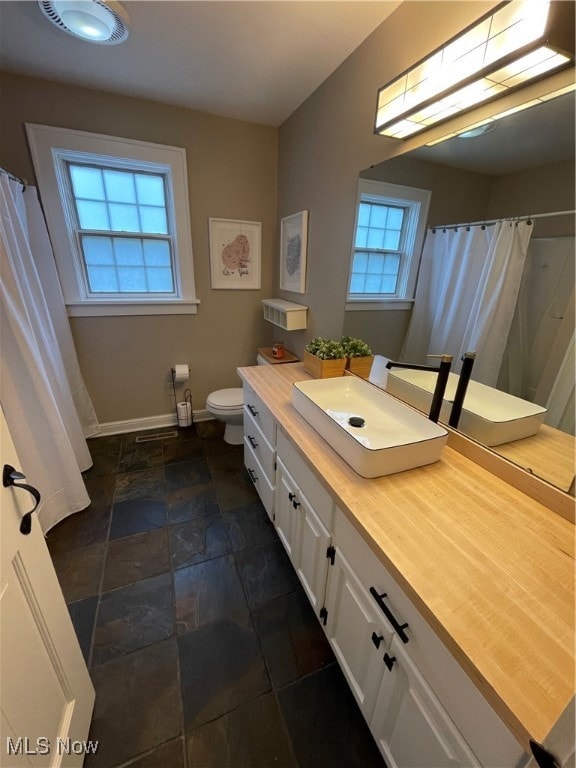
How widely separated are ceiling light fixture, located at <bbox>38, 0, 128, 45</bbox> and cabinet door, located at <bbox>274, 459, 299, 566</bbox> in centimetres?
205

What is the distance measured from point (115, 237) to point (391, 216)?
6.71 feet

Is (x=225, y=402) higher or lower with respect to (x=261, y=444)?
lower

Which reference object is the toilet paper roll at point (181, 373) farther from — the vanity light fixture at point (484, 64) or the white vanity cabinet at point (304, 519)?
the vanity light fixture at point (484, 64)

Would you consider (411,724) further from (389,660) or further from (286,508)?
(286,508)

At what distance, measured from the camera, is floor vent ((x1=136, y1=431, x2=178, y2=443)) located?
2629 millimetres

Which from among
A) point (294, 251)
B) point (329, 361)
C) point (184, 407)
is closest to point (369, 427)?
point (329, 361)

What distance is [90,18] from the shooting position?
51.9 inches

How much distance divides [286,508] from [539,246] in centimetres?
134

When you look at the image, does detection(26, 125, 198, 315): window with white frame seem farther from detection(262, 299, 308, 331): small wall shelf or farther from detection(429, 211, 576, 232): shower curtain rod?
detection(429, 211, 576, 232): shower curtain rod

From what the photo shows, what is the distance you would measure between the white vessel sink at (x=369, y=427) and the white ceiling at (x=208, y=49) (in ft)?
5.28

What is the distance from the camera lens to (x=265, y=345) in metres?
2.96

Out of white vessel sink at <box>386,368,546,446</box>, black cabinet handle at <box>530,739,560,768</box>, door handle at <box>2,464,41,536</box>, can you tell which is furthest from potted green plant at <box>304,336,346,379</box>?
black cabinet handle at <box>530,739,560,768</box>

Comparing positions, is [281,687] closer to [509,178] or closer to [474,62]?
[509,178]

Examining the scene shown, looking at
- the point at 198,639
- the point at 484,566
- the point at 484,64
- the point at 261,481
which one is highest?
the point at 484,64
